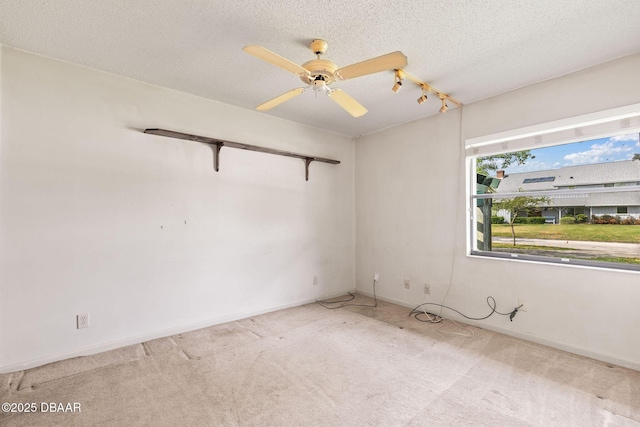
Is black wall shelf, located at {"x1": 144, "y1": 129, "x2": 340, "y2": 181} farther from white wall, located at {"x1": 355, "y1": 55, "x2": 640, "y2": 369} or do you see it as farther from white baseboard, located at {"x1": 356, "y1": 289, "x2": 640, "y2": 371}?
white baseboard, located at {"x1": 356, "y1": 289, "x2": 640, "y2": 371}

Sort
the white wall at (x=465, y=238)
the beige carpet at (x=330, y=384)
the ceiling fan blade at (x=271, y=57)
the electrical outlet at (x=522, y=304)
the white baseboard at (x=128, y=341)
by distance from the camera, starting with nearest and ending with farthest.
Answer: the ceiling fan blade at (x=271, y=57), the beige carpet at (x=330, y=384), the white baseboard at (x=128, y=341), the white wall at (x=465, y=238), the electrical outlet at (x=522, y=304)

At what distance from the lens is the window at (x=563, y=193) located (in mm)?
2436

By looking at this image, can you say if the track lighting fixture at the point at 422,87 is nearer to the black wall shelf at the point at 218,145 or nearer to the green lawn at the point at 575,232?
the green lawn at the point at 575,232

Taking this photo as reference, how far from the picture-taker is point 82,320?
8.12 feet

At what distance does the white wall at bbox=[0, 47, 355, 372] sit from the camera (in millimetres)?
2271

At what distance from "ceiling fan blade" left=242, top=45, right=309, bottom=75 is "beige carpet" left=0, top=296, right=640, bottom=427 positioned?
2.15 meters

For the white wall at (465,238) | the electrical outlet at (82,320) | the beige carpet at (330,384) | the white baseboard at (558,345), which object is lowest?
the beige carpet at (330,384)

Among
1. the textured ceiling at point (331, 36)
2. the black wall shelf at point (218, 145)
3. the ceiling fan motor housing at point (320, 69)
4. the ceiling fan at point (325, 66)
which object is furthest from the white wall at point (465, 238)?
the ceiling fan motor housing at point (320, 69)

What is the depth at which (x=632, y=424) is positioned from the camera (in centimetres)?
168

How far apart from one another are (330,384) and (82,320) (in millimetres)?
2177

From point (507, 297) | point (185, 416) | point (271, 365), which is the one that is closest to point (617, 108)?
point (507, 297)

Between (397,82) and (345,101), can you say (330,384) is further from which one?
(397,82)

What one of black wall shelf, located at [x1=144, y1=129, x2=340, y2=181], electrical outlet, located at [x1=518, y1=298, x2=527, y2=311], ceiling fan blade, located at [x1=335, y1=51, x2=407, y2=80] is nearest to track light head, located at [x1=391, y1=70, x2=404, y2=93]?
ceiling fan blade, located at [x1=335, y1=51, x2=407, y2=80]

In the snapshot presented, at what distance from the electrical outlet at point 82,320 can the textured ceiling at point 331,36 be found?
2.16 m
